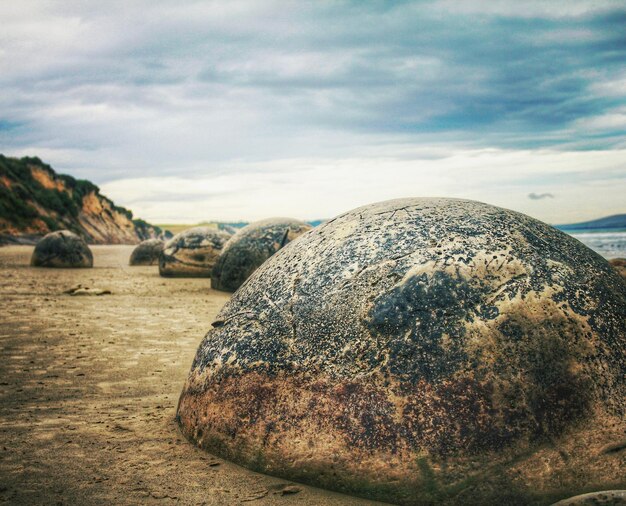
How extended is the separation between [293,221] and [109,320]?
197 inches

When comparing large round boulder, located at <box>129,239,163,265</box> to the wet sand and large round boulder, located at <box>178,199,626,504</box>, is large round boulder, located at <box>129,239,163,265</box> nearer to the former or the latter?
the wet sand

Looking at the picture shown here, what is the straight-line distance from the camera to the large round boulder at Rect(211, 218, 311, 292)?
11312 millimetres

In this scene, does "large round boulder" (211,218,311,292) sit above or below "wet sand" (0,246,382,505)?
above

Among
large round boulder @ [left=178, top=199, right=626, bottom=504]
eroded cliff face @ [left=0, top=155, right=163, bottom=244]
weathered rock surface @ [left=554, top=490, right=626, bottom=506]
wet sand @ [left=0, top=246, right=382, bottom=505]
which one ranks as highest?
eroded cliff face @ [left=0, top=155, right=163, bottom=244]

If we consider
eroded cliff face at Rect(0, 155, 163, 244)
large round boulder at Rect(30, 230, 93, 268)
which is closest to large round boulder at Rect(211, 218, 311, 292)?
large round boulder at Rect(30, 230, 93, 268)

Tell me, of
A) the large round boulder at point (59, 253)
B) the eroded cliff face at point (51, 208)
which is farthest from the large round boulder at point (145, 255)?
the eroded cliff face at point (51, 208)

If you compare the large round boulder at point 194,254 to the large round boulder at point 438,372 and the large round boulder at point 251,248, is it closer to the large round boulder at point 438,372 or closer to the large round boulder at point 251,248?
the large round boulder at point 251,248

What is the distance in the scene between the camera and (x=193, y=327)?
298 inches

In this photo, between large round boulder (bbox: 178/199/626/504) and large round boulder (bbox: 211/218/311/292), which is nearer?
large round boulder (bbox: 178/199/626/504)

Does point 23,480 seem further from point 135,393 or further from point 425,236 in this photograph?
point 425,236

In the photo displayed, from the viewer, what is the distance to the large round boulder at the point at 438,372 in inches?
97.1

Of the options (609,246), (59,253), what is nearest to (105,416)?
(59,253)

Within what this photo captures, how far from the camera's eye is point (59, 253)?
16719 mm

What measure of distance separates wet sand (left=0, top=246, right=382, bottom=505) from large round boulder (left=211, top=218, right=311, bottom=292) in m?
2.56
